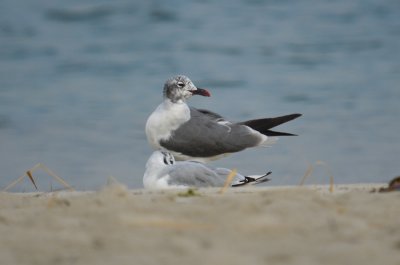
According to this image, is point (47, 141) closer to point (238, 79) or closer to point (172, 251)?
point (238, 79)

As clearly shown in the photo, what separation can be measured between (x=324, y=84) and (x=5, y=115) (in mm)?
3822

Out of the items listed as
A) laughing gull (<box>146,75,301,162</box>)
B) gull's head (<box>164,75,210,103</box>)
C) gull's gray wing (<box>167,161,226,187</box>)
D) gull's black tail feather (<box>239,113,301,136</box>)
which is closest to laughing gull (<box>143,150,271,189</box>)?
gull's gray wing (<box>167,161,226,187</box>)

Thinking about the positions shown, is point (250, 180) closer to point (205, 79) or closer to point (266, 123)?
point (266, 123)

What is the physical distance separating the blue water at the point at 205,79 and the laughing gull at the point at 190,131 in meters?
0.51

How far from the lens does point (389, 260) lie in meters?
2.85

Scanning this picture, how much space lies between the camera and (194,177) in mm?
5742

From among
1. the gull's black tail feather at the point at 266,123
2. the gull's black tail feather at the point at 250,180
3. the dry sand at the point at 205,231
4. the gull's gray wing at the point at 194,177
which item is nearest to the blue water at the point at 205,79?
the gull's black tail feather at the point at 266,123

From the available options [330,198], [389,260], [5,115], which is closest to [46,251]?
[389,260]

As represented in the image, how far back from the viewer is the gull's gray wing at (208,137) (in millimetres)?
7043

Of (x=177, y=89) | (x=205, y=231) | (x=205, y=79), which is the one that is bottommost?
(x=205, y=79)

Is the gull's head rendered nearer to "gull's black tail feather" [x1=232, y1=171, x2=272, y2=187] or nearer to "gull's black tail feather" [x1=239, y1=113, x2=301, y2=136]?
"gull's black tail feather" [x1=239, y1=113, x2=301, y2=136]

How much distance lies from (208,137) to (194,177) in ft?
4.63

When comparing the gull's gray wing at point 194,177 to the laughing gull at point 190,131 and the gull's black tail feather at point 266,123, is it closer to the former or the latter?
the laughing gull at point 190,131

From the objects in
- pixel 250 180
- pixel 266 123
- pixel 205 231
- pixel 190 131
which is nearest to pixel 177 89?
pixel 190 131
